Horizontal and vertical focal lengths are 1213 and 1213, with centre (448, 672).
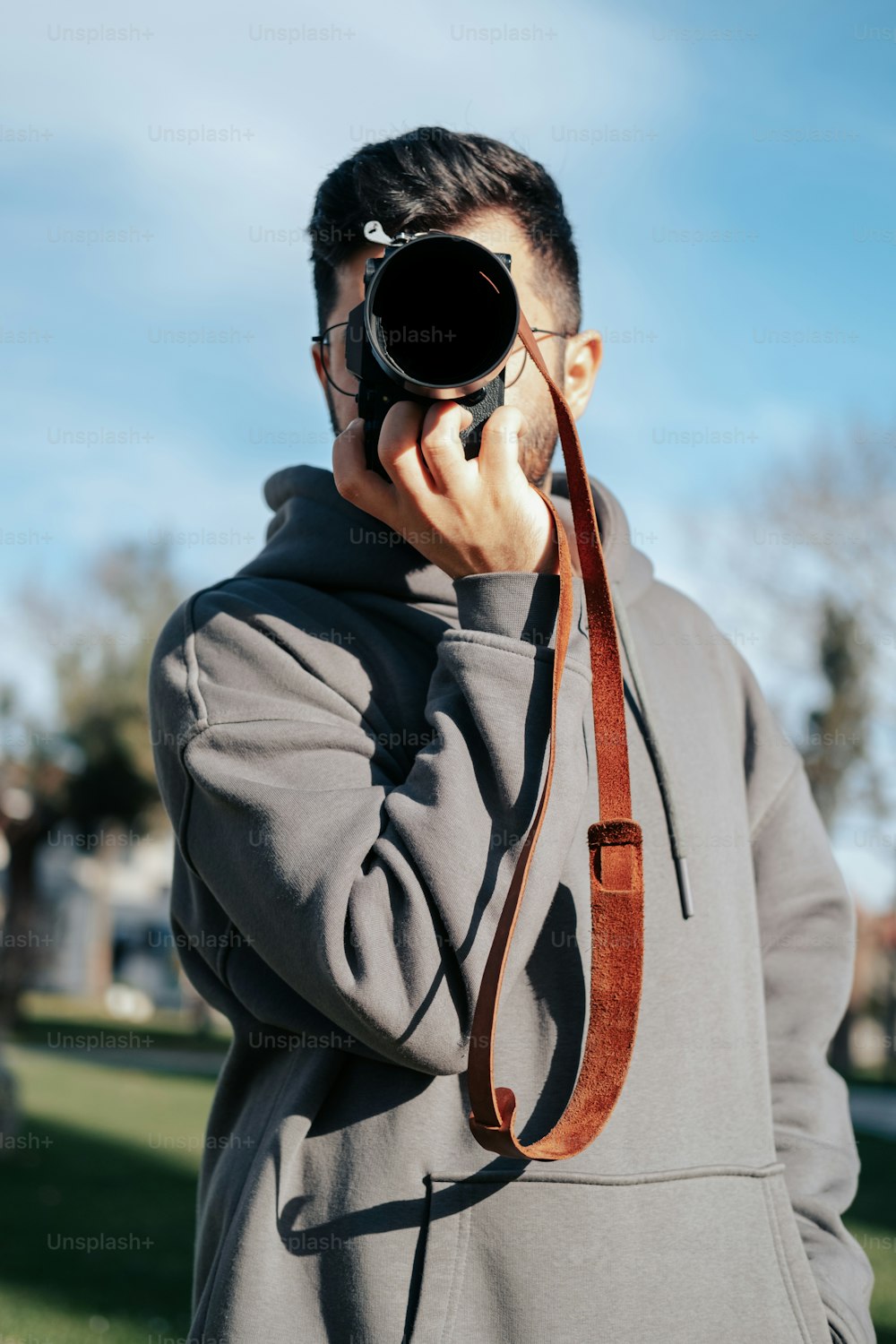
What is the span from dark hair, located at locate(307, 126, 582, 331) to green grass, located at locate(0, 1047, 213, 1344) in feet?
16.9

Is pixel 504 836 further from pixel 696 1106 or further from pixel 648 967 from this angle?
pixel 696 1106

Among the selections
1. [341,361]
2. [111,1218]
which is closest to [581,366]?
[341,361]

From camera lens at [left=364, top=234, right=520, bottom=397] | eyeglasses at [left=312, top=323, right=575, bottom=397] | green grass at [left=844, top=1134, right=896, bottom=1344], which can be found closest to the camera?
camera lens at [left=364, top=234, right=520, bottom=397]

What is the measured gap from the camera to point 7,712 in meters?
19.8

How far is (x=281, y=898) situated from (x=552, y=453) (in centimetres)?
70

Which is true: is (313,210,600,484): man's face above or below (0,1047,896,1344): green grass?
above

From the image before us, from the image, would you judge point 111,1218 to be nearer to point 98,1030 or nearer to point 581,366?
point 581,366

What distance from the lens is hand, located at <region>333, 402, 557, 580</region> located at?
1.27 meters

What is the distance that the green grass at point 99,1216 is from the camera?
5.69 meters

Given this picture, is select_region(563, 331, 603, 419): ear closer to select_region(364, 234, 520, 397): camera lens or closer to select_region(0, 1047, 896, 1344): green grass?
select_region(364, 234, 520, 397): camera lens

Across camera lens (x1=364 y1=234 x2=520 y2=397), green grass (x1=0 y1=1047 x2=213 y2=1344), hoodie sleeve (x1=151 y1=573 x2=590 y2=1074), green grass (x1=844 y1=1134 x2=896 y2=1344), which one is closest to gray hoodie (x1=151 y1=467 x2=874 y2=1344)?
hoodie sleeve (x1=151 y1=573 x2=590 y2=1074)

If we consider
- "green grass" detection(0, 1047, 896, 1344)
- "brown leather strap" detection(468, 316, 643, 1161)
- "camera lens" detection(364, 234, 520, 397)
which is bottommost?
"green grass" detection(0, 1047, 896, 1344)

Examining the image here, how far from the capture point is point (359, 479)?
1343mm

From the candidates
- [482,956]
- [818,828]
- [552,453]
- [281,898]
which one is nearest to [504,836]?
[482,956]
